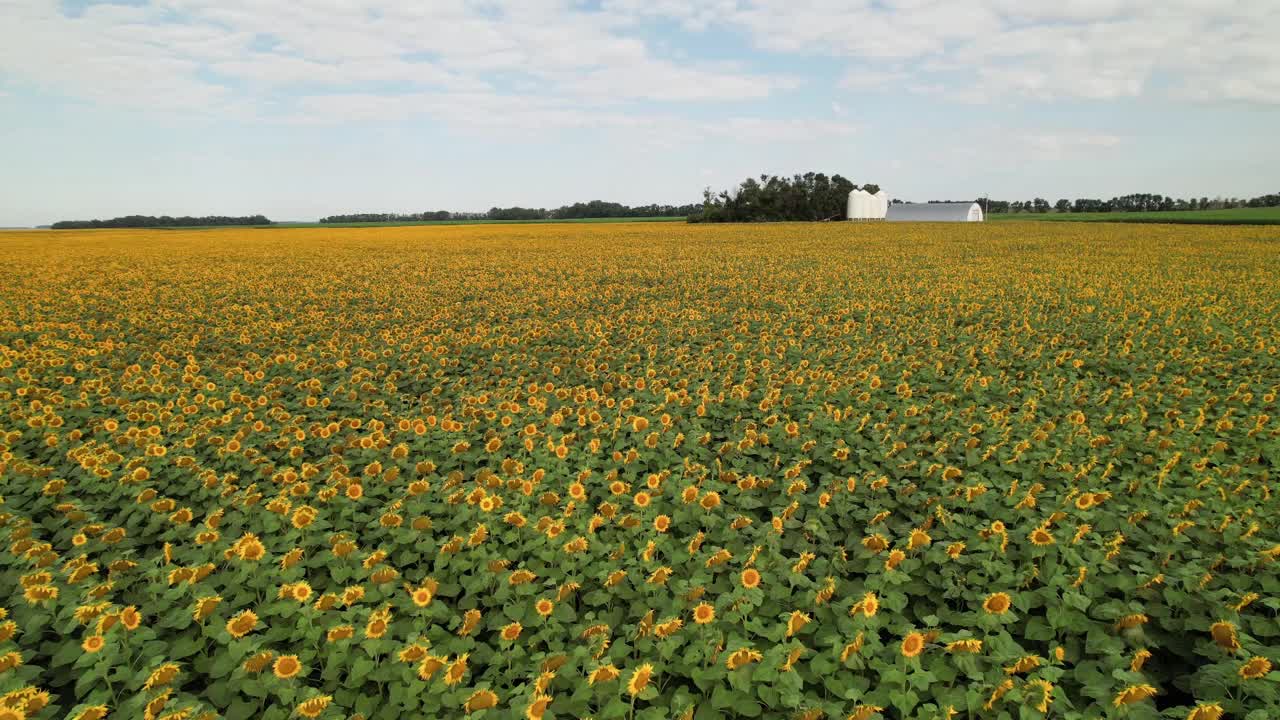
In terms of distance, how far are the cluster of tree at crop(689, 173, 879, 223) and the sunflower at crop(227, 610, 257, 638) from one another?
89.6 m

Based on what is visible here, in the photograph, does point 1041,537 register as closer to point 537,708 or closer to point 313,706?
point 537,708

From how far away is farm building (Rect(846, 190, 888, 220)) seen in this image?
97.2m

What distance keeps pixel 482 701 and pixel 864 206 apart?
105 metres

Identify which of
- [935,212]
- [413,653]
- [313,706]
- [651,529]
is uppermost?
[935,212]

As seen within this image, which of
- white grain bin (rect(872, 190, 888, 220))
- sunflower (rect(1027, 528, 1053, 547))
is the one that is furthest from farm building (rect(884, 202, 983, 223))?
sunflower (rect(1027, 528, 1053, 547))

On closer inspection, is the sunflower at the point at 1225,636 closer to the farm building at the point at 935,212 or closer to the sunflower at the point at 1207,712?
the sunflower at the point at 1207,712

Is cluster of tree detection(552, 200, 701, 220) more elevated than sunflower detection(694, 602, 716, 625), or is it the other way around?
cluster of tree detection(552, 200, 701, 220)

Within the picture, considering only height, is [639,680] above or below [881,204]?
below

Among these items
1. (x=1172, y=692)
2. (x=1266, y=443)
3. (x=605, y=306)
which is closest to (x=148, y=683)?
(x=1172, y=692)

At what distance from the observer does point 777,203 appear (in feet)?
304

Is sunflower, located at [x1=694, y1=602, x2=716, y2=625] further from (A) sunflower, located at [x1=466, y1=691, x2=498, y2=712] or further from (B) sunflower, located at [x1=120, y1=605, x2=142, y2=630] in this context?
(B) sunflower, located at [x1=120, y1=605, x2=142, y2=630]

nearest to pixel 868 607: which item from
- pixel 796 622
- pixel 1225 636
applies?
pixel 796 622

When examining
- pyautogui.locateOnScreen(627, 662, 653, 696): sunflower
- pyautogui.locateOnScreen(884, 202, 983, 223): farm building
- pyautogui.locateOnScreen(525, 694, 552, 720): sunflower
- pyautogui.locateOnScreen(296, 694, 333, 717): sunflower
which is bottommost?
pyautogui.locateOnScreen(296, 694, 333, 717): sunflower

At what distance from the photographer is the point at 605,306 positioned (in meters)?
15.8
